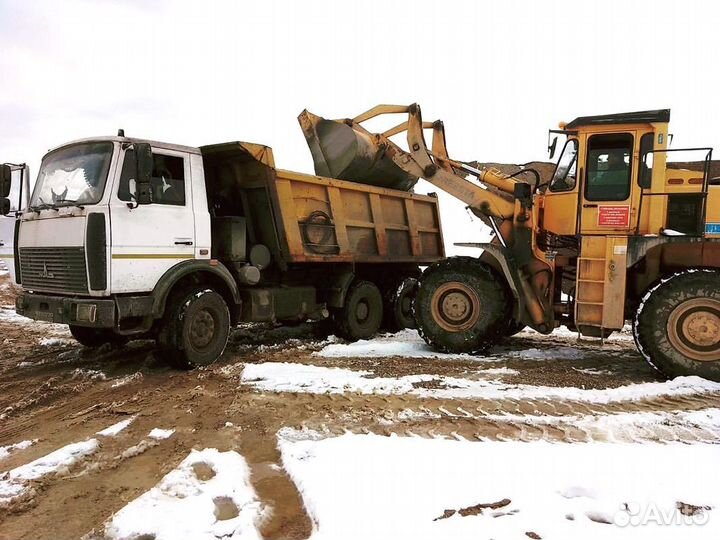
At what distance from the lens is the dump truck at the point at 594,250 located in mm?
5523

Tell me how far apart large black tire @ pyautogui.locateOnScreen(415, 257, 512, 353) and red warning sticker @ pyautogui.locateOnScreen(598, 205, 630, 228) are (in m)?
1.42

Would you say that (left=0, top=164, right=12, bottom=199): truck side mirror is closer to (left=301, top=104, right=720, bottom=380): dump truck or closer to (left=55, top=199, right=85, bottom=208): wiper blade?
(left=55, top=199, right=85, bottom=208): wiper blade

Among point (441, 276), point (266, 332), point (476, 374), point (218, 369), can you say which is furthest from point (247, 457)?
point (266, 332)

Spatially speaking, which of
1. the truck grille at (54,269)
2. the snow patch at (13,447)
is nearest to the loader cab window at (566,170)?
the truck grille at (54,269)

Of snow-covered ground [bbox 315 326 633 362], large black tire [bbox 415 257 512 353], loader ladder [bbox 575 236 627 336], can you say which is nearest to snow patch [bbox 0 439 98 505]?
snow-covered ground [bbox 315 326 633 362]

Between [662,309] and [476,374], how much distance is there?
2.08 metres

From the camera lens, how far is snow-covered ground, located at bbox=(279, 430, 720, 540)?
8.49ft

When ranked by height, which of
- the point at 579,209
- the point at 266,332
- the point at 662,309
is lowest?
the point at 266,332

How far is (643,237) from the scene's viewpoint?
5.83 meters

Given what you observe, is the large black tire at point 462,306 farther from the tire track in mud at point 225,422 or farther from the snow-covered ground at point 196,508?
the snow-covered ground at point 196,508

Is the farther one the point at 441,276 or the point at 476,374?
the point at 441,276

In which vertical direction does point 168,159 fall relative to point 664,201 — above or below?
above

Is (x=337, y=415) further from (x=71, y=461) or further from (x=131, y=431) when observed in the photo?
(x=71, y=461)

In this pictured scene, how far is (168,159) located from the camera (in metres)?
5.94
